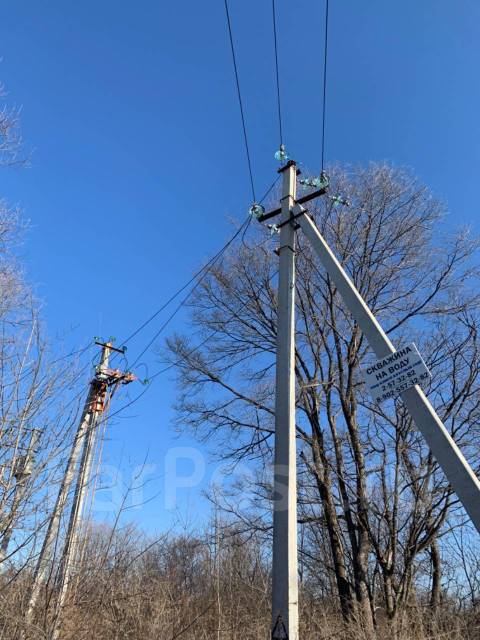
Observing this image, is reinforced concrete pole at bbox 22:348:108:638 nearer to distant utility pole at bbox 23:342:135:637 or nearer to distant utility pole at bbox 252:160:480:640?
distant utility pole at bbox 23:342:135:637

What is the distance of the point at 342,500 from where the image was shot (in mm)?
9523

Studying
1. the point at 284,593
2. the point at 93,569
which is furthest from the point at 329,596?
the point at 284,593

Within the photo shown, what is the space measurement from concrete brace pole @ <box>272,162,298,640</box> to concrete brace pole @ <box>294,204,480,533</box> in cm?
Result: 69

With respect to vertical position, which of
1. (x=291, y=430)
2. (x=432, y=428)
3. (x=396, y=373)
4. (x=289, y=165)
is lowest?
(x=432, y=428)

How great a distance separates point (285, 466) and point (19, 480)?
7.45 feet

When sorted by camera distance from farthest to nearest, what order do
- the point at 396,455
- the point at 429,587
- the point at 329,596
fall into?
the point at 329,596
the point at 429,587
the point at 396,455

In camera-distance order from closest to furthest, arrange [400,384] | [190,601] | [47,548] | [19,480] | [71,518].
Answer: [400,384]
[19,480]
[47,548]
[71,518]
[190,601]

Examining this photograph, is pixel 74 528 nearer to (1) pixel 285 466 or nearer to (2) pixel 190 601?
(1) pixel 285 466

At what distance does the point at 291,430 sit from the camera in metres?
4.08

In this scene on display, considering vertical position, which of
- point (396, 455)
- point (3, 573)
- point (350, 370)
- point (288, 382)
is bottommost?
point (3, 573)

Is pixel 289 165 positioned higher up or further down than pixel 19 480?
higher up

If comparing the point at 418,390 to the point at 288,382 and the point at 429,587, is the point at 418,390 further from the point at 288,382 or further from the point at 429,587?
the point at 429,587

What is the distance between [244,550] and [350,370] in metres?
5.06

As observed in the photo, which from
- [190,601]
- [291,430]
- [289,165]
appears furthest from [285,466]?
[190,601]
